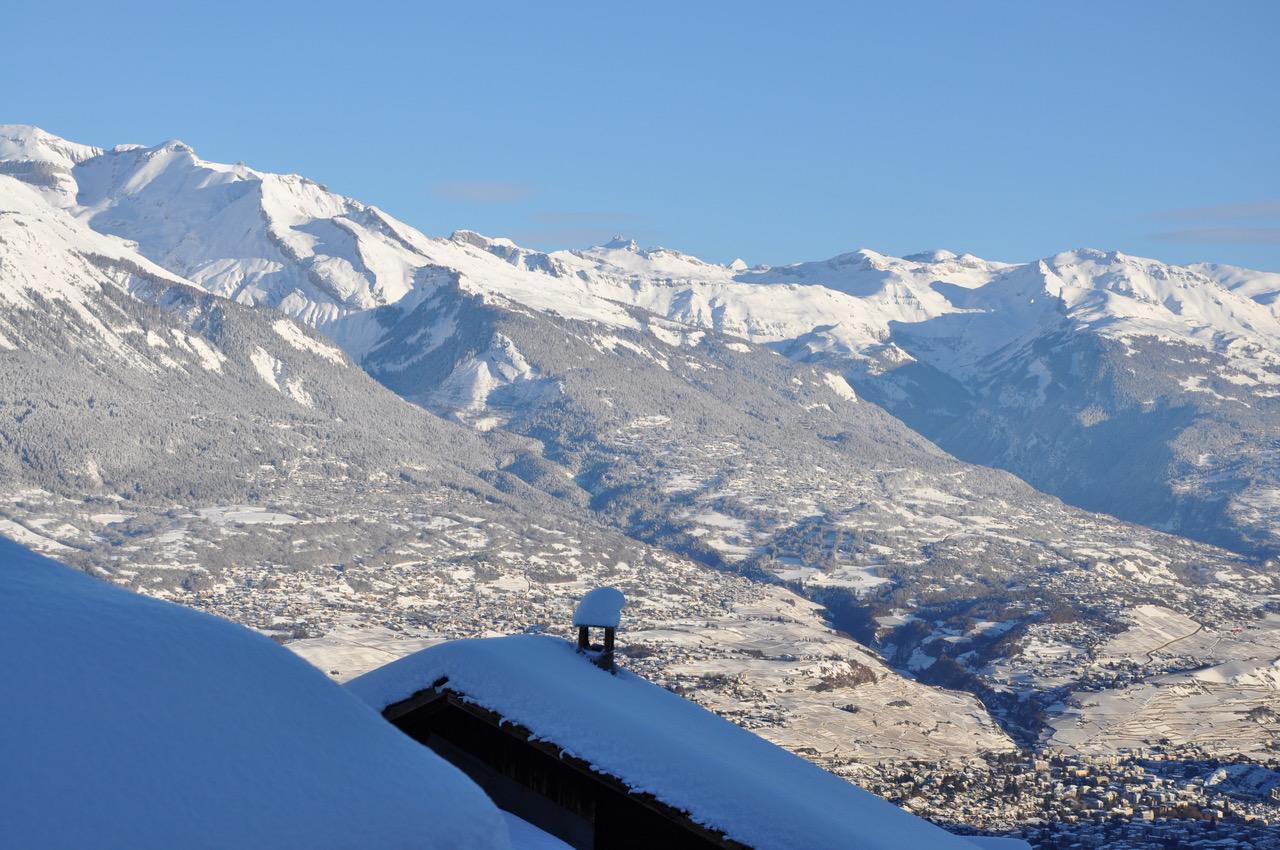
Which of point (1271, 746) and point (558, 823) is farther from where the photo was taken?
point (1271, 746)

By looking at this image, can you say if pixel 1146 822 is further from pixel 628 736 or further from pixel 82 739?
pixel 82 739

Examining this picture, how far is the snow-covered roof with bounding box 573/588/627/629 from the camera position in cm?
2436

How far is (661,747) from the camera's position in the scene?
2092cm

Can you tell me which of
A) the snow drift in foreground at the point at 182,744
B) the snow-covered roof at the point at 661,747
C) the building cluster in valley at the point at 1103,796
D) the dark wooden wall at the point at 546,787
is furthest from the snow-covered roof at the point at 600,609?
the building cluster in valley at the point at 1103,796

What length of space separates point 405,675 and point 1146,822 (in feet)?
336

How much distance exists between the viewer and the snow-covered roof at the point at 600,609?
24.4 m

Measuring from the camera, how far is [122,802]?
10.5m

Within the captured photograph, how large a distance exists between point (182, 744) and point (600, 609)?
1361 cm

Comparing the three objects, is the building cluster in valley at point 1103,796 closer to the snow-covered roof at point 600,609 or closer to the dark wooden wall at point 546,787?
the snow-covered roof at point 600,609

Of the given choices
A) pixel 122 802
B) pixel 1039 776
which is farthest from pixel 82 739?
pixel 1039 776

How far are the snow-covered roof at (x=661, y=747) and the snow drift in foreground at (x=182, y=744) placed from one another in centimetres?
789

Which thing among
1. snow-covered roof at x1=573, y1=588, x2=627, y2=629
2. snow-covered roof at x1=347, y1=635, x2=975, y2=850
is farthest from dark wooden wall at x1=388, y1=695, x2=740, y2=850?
snow-covered roof at x1=573, y1=588, x2=627, y2=629

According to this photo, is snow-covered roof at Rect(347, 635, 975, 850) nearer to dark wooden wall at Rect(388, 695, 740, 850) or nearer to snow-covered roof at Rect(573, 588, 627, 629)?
dark wooden wall at Rect(388, 695, 740, 850)

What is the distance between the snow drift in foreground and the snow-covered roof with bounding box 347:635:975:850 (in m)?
7.89
